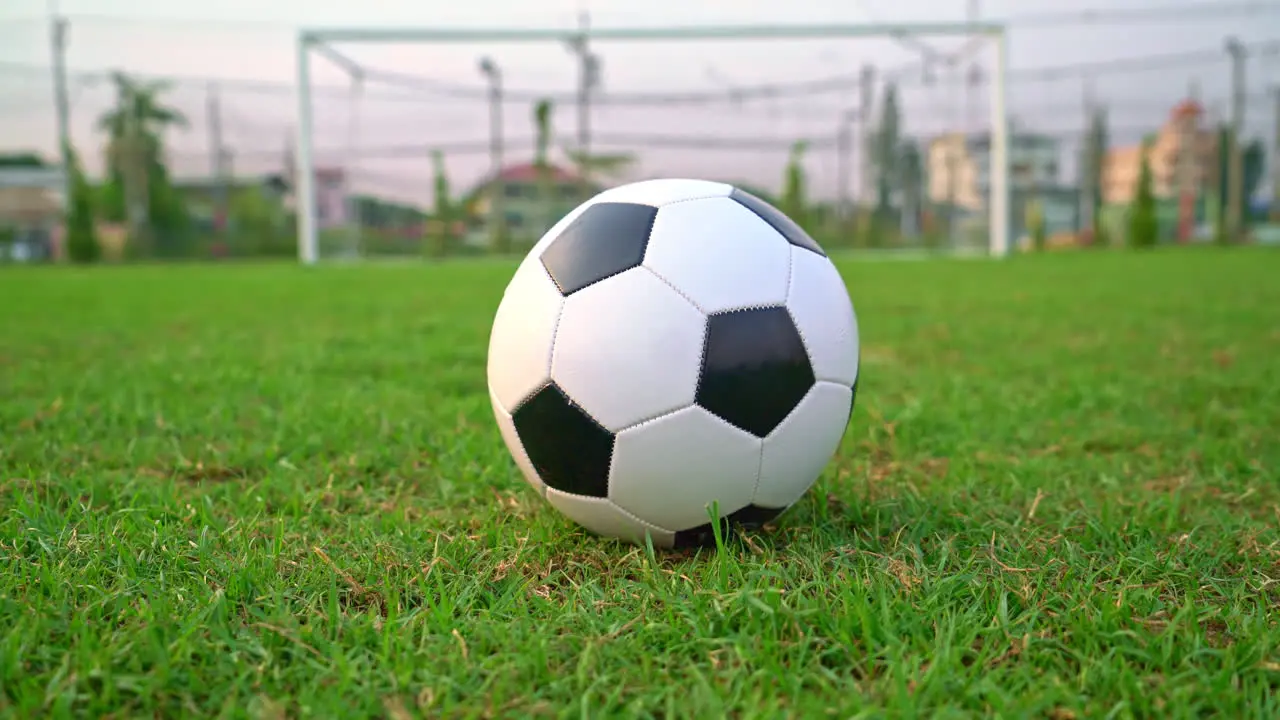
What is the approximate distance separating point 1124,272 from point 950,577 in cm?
1320

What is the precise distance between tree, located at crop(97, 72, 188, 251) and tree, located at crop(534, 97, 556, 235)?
12.0 meters

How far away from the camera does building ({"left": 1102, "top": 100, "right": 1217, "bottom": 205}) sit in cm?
3516

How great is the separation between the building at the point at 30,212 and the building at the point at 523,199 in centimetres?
1354

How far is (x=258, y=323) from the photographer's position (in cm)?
720

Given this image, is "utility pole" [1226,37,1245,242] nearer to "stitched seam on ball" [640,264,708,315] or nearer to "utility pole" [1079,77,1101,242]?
"utility pole" [1079,77,1101,242]

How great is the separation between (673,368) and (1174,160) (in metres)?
42.8

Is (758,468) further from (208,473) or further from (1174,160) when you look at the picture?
(1174,160)

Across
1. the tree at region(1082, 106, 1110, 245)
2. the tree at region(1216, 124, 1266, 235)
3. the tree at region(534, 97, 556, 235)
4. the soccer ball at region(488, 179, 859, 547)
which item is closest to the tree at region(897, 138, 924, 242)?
the tree at region(1082, 106, 1110, 245)

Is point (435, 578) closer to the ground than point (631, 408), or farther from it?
closer to the ground

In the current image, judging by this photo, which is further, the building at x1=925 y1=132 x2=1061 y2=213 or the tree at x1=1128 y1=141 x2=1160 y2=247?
the building at x1=925 y1=132 x2=1061 y2=213

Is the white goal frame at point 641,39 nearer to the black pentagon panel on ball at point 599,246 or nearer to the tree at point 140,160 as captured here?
the tree at point 140,160

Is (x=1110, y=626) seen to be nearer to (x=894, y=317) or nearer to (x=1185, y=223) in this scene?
(x=894, y=317)

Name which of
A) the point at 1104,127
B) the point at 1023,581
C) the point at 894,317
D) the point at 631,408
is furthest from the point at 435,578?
the point at 1104,127

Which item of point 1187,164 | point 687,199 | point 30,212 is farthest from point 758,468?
point 30,212
